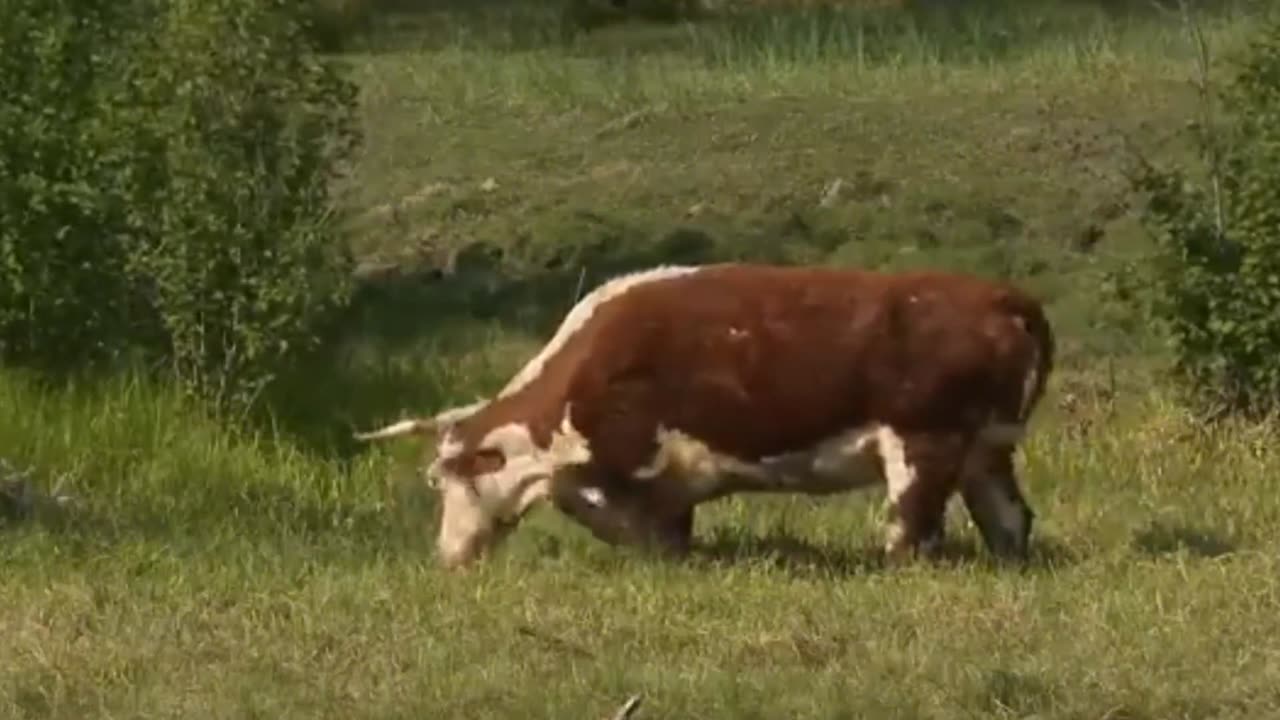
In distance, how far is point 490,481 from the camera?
35.1 feet

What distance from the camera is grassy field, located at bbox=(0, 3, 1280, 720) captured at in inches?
321

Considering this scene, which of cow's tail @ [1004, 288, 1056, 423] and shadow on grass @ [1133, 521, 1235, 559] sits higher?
cow's tail @ [1004, 288, 1056, 423]

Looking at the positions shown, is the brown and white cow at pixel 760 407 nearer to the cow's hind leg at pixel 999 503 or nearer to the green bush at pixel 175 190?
the cow's hind leg at pixel 999 503

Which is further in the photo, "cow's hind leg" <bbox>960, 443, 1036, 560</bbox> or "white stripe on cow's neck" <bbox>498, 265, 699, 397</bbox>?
"white stripe on cow's neck" <bbox>498, 265, 699, 397</bbox>

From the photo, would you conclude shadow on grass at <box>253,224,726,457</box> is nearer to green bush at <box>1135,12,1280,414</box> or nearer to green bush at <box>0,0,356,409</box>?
green bush at <box>0,0,356,409</box>

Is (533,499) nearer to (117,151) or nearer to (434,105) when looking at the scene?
(117,151)

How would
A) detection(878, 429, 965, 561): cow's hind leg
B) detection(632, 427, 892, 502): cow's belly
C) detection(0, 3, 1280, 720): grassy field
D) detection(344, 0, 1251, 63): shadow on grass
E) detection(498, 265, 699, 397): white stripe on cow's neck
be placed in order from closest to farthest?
1. detection(0, 3, 1280, 720): grassy field
2. detection(878, 429, 965, 561): cow's hind leg
3. detection(632, 427, 892, 502): cow's belly
4. detection(498, 265, 699, 397): white stripe on cow's neck
5. detection(344, 0, 1251, 63): shadow on grass

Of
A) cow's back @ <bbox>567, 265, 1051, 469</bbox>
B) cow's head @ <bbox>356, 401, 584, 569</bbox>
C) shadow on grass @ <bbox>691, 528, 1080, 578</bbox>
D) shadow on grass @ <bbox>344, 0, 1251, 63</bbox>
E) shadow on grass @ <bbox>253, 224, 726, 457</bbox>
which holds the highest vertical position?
cow's back @ <bbox>567, 265, 1051, 469</bbox>

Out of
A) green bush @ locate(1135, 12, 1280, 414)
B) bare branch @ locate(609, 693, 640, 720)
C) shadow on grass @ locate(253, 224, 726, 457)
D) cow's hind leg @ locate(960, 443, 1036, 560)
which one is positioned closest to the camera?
bare branch @ locate(609, 693, 640, 720)

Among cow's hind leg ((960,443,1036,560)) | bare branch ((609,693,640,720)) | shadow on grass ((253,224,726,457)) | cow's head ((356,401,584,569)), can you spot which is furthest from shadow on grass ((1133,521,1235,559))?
shadow on grass ((253,224,726,457))

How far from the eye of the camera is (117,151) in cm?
1362

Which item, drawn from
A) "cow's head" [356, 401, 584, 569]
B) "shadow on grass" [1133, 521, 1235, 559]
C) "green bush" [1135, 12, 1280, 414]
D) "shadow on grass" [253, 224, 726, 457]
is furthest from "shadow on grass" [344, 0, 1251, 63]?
"cow's head" [356, 401, 584, 569]

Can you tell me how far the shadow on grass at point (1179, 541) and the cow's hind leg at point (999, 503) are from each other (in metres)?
0.42

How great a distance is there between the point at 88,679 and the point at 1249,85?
7.27 metres
